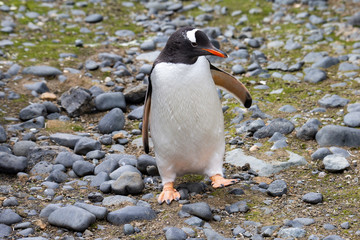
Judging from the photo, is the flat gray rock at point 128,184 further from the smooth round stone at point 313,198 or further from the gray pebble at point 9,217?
the smooth round stone at point 313,198

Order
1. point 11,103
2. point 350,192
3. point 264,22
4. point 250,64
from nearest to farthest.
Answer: point 350,192 → point 11,103 → point 250,64 → point 264,22

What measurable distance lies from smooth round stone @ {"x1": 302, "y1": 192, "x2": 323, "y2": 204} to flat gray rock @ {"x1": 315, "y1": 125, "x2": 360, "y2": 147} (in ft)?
2.90

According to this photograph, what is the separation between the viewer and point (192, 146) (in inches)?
140

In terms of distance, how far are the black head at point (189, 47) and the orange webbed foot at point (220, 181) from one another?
818mm

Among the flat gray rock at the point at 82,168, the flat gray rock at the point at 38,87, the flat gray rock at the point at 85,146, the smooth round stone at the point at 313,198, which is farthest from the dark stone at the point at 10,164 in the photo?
the smooth round stone at the point at 313,198

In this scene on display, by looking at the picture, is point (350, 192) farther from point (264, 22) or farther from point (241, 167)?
point (264, 22)

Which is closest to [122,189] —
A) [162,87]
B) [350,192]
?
[162,87]

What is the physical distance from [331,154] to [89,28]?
4931mm

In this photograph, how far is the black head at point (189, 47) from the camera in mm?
3332

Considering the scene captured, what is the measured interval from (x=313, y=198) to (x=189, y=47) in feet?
3.99

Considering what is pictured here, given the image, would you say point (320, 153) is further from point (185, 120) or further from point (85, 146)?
point (85, 146)

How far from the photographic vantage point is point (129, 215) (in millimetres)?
3215

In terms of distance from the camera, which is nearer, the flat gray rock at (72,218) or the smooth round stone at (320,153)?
the flat gray rock at (72,218)

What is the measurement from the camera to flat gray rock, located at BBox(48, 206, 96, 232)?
3.07m
